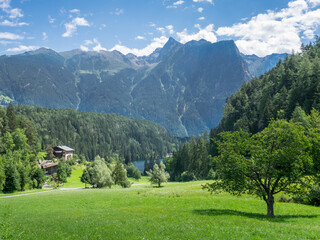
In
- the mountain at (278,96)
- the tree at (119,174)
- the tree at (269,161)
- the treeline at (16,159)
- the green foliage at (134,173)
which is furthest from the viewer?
the green foliage at (134,173)

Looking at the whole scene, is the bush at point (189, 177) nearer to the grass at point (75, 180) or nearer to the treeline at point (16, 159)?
the grass at point (75, 180)

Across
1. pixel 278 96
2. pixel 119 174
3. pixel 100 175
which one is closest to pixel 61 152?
pixel 119 174

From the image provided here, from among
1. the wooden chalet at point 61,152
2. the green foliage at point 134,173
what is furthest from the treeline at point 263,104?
the wooden chalet at point 61,152

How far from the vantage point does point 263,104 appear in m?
122

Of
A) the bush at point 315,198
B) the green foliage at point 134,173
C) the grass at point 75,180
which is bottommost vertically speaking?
the green foliage at point 134,173

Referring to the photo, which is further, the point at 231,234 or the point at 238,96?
the point at 238,96

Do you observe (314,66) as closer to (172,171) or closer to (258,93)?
(258,93)

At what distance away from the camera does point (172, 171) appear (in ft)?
473

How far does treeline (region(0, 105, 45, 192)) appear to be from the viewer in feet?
240

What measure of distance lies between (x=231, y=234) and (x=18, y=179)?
249 ft

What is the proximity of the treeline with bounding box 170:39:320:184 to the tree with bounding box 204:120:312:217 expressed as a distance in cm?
5998

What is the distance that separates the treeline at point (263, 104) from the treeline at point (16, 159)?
2525 inches

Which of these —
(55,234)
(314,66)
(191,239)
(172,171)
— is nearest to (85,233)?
(55,234)

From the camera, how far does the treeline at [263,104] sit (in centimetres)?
10100
